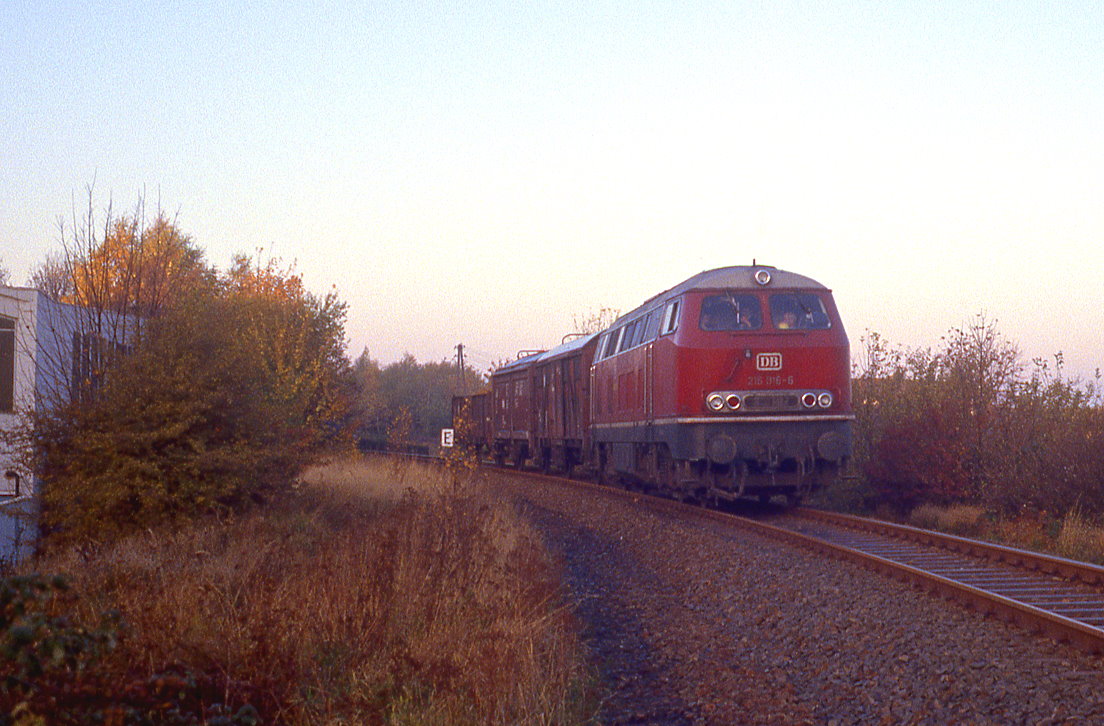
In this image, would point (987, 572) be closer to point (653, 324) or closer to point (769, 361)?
point (769, 361)

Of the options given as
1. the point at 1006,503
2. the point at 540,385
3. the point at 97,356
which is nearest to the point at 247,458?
the point at 97,356

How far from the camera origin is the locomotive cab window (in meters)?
13.9

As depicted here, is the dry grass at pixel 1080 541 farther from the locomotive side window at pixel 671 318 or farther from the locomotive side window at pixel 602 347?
the locomotive side window at pixel 602 347

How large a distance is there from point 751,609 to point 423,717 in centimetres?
394

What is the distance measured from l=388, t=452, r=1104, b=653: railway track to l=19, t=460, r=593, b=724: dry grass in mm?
3177

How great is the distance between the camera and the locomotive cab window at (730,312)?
45.7 ft

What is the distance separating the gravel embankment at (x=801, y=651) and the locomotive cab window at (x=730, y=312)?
148 inches

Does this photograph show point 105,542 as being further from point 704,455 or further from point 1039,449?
point 1039,449

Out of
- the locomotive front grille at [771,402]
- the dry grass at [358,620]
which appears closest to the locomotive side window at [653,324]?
the locomotive front grille at [771,402]

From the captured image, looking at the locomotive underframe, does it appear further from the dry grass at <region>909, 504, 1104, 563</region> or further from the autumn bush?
the autumn bush

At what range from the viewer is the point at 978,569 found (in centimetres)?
941

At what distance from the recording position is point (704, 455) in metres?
13.5

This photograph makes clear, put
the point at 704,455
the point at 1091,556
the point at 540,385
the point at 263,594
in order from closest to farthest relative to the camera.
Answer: the point at 263,594
the point at 1091,556
the point at 704,455
the point at 540,385

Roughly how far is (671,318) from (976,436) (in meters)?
5.90
